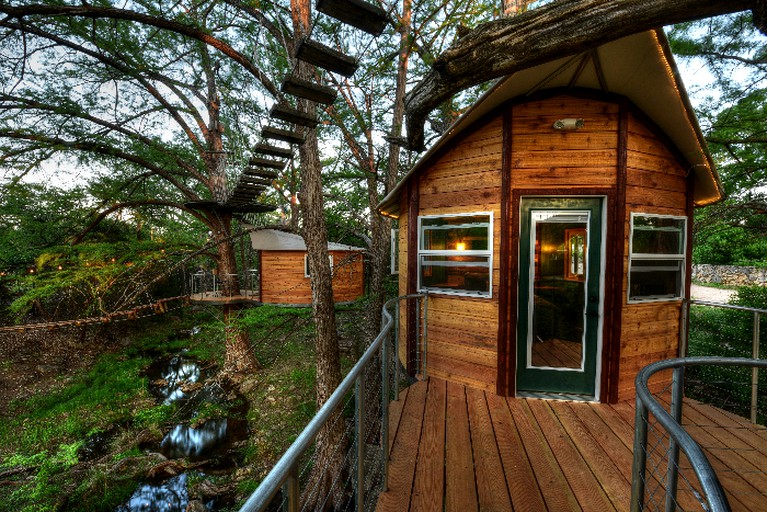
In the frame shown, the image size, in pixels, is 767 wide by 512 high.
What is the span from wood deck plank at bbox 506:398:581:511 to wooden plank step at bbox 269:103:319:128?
4520 millimetres

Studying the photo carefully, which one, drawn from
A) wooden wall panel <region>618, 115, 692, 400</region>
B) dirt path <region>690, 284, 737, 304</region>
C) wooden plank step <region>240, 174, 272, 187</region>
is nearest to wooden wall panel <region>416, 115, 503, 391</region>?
wooden wall panel <region>618, 115, 692, 400</region>

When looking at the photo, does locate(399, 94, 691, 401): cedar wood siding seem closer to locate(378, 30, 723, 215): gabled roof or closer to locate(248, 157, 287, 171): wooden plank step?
locate(378, 30, 723, 215): gabled roof

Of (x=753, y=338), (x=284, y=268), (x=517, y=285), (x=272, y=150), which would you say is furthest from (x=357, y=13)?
(x=284, y=268)

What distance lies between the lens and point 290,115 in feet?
12.6

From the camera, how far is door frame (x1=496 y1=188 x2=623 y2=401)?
375 centimetres

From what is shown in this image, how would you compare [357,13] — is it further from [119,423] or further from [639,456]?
[119,423]

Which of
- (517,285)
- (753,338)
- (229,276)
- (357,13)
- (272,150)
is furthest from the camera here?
(229,276)

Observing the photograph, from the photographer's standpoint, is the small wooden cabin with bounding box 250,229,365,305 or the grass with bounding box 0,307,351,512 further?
the small wooden cabin with bounding box 250,229,365,305

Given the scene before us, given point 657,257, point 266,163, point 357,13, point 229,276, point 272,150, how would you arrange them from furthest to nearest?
point 229,276, point 266,163, point 272,150, point 657,257, point 357,13

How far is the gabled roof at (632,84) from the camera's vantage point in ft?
9.91

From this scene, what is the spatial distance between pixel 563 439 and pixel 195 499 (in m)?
7.14

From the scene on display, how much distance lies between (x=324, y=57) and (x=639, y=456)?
12.7ft

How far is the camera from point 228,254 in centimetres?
963

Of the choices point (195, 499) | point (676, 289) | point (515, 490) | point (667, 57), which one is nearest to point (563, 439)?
point (515, 490)
